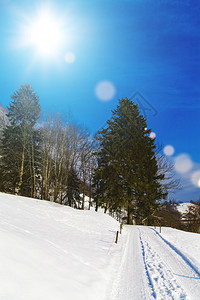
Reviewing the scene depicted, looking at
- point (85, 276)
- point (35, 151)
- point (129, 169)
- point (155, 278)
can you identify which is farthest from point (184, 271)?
point (35, 151)

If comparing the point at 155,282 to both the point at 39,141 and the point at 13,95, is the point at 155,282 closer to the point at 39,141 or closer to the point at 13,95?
the point at 39,141

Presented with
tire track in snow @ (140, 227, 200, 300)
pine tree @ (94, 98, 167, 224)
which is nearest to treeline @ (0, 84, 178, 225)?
pine tree @ (94, 98, 167, 224)

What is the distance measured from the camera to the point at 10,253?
343cm

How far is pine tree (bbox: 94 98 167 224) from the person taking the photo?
2044 cm

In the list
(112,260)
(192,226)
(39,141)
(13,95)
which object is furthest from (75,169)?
(192,226)

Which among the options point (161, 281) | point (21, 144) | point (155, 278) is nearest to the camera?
point (161, 281)

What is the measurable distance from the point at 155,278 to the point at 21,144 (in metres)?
19.8

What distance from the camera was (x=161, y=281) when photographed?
4.54 metres

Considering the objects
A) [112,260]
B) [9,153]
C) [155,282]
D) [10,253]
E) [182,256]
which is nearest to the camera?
[10,253]

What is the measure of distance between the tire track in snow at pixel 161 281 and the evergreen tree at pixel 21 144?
1603 centimetres

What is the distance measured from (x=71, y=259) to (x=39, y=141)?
60.4 feet

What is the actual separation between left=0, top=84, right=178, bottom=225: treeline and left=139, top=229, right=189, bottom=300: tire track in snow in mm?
A: 14196

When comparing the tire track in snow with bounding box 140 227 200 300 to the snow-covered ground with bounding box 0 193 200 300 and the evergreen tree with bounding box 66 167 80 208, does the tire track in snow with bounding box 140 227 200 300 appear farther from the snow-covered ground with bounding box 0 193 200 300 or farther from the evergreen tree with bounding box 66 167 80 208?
the evergreen tree with bounding box 66 167 80 208

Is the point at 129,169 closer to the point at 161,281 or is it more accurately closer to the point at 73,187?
the point at 73,187
